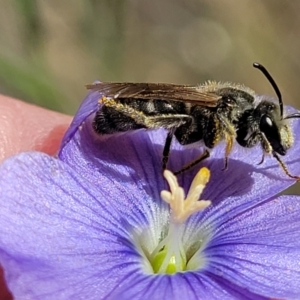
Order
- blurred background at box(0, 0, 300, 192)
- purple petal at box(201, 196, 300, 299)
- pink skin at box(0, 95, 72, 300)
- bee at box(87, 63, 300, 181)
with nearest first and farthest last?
purple petal at box(201, 196, 300, 299) < bee at box(87, 63, 300, 181) < pink skin at box(0, 95, 72, 300) < blurred background at box(0, 0, 300, 192)

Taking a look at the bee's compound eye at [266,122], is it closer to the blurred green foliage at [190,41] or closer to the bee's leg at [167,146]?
the bee's leg at [167,146]

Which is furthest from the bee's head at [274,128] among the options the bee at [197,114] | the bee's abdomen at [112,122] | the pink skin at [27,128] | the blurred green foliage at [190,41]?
the blurred green foliage at [190,41]

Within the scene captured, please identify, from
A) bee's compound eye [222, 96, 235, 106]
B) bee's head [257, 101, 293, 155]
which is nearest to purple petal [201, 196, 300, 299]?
bee's head [257, 101, 293, 155]

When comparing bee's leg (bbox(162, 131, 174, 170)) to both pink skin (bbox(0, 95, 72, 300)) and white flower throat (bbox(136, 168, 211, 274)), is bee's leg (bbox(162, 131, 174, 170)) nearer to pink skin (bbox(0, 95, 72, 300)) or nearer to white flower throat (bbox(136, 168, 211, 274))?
white flower throat (bbox(136, 168, 211, 274))

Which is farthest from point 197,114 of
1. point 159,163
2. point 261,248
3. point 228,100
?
point 261,248

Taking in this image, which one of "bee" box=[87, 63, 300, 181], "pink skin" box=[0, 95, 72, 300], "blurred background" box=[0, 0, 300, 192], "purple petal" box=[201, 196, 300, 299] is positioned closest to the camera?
"purple petal" box=[201, 196, 300, 299]
